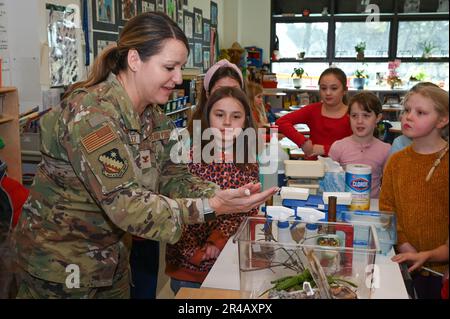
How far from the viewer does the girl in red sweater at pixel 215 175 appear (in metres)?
1.63

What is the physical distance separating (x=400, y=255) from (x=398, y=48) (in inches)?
250

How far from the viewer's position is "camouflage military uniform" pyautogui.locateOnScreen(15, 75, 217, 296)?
1031 millimetres

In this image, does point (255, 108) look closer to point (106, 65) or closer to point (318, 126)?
point (318, 126)

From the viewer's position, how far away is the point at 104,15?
3.47m

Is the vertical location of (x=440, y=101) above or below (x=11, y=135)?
above

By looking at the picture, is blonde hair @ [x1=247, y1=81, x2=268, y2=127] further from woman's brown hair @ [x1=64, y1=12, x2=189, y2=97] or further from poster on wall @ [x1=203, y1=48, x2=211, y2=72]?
poster on wall @ [x1=203, y1=48, x2=211, y2=72]

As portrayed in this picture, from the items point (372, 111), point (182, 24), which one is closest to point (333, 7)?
point (182, 24)

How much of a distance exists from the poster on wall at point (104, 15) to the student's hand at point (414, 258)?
285 cm

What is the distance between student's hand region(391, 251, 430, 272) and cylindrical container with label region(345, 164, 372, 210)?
1.57 ft

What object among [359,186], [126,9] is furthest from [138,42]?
[126,9]

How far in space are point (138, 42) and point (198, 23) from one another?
15.6 ft

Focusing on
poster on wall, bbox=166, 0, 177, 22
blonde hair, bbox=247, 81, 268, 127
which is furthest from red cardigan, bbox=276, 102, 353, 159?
poster on wall, bbox=166, 0, 177, 22

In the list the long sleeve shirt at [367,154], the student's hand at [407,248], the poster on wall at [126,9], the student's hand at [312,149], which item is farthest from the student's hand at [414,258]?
the poster on wall at [126,9]
